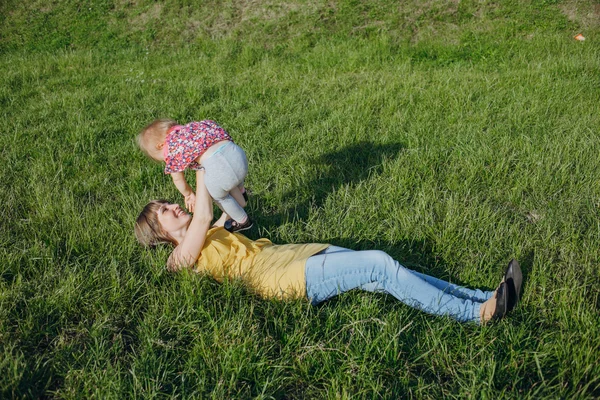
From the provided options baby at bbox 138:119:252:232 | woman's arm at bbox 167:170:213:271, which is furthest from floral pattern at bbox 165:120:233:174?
woman's arm at bbox 167:170:213:271

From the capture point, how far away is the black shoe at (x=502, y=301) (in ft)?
8.08

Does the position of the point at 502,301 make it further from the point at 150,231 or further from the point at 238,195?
the point at 150,231

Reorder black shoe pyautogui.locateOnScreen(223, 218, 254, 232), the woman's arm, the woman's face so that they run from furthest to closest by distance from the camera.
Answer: black shoe pyautogui.locateOnScreen(223, 218, 254, 232) < the woman's face < the woman's arm

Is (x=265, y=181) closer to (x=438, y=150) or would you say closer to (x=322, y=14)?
(x=438, y=150)

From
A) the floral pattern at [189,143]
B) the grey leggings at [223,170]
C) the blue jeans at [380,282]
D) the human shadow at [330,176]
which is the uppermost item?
the floral pattern at [189,143]

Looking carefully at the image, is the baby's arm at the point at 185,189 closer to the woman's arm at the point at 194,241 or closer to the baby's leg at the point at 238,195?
the baby's leg at the point at 238,195

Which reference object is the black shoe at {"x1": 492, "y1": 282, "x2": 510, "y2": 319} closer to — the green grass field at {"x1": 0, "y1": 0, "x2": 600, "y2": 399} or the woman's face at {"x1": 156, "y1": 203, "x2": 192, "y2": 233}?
the green grass field at {"x1": 0, "y1": 0, "x2": 600, "y2": 399}

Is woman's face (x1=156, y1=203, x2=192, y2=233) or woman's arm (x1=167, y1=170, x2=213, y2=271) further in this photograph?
woman's face (x1=156, y1=203, x2=192, y2=233)

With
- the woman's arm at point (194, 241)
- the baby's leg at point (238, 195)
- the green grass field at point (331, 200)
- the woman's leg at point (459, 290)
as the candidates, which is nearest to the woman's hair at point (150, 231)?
the green grass field at point (331, 200)

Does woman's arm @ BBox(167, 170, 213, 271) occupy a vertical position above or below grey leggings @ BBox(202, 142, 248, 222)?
below

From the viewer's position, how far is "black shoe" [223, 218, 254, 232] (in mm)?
3367

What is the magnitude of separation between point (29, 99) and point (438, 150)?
5.33 meters

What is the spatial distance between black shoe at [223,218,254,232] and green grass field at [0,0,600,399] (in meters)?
0.16

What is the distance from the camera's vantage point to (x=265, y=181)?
434 cm
